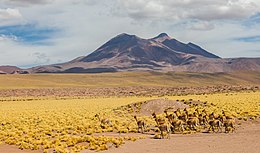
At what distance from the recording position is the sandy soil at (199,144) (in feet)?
62.5

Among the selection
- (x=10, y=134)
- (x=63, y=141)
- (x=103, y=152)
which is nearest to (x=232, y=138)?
(x=103, y=152)

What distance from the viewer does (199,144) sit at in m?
20.5

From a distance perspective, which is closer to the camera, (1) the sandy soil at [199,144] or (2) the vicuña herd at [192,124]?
(1) the sandy soil at [199,144]

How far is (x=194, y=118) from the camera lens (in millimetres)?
25812

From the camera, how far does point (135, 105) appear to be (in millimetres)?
44531

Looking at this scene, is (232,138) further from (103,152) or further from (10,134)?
(10,134)

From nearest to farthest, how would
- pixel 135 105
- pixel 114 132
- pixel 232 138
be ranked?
pixel 232 138 < pixel 114 132 < pixel 135 105

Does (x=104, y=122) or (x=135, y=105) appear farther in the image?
(x=135, y=105)

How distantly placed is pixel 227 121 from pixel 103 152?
9032 millimetres

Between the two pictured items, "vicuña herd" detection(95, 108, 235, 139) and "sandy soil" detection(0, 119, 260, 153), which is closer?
"sandy soil" detection(0, 119, 260, 153)

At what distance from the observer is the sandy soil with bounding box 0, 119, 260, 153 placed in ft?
62.5

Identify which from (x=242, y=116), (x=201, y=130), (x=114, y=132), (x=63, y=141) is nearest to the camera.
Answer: (x=63, y=141)

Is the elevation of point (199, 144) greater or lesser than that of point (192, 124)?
lesser

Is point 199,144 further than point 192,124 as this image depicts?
No
